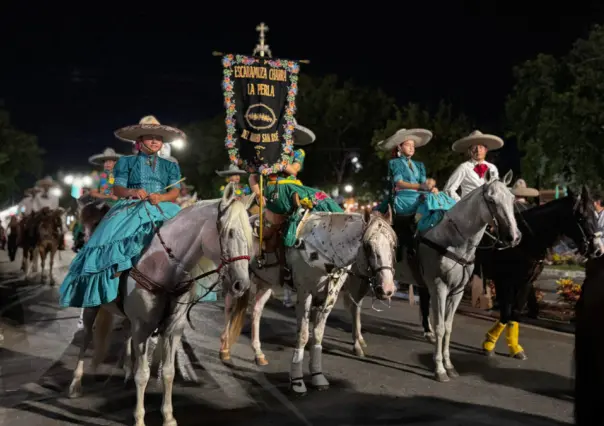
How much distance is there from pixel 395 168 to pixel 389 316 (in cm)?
473

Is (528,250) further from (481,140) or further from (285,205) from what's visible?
(285,205)

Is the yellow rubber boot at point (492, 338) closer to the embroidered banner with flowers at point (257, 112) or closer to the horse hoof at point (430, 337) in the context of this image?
the horse hoof at point (430, 337)

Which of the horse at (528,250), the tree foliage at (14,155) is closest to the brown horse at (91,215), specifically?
the horse at (528,250)

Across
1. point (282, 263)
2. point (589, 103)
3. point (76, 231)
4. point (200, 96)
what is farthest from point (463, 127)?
point (200, 96)

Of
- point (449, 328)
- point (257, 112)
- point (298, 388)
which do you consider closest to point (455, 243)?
point (449, 328)

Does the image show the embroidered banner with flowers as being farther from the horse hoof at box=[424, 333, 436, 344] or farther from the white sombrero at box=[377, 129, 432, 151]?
the horse hoof at box=[424, 333, 436, 344]

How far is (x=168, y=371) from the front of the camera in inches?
210

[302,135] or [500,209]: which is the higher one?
[302,135]

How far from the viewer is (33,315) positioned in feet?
37.3

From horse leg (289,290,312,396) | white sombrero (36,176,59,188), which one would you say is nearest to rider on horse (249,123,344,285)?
horse leg (289,290,312,396)

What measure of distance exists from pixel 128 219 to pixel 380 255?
108 inches

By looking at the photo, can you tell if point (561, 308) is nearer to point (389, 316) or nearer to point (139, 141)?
point (389, 316)

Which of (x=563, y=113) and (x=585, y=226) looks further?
(x=563, y=113)

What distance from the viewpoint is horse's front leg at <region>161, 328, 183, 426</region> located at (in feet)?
17.5
